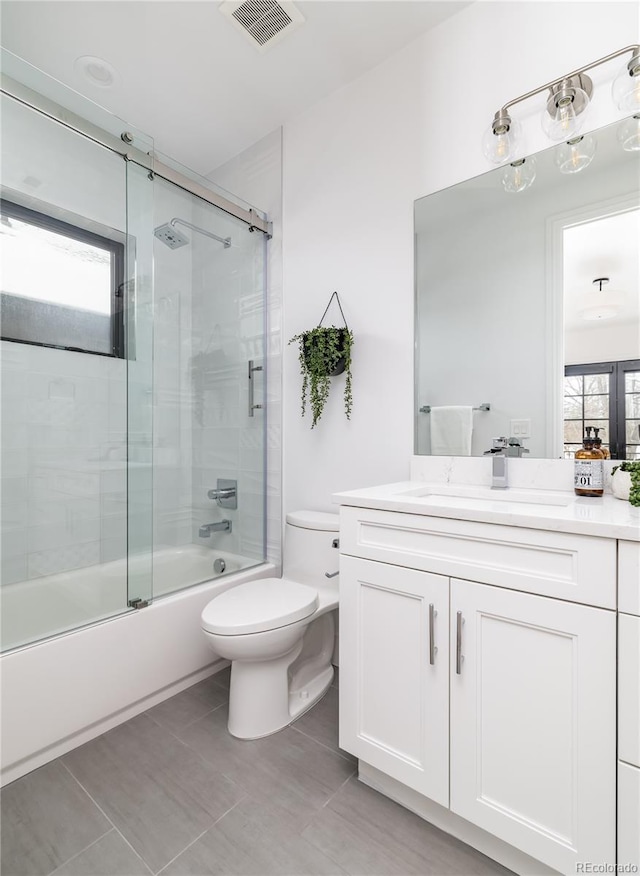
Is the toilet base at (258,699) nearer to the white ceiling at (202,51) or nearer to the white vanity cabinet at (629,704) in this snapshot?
the white vanity cabinet at (629,704)

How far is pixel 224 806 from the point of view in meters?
1.22

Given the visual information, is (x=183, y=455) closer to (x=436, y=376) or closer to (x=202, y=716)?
(x=202, y=716)

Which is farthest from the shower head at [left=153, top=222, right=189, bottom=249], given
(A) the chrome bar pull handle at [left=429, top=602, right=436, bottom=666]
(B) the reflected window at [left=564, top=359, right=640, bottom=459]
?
(A) the chrome bar pull handle at [left=429, top=602, right=436, bottom=666]

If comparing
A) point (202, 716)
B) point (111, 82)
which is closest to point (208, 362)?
point (111, 82)

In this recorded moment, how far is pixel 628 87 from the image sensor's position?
1.24 metres

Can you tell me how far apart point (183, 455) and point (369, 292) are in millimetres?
1282

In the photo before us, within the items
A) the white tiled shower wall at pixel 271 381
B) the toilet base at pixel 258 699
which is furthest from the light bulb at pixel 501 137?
the toilet base at pixel 258 699

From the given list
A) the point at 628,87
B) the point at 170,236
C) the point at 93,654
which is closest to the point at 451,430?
the point at 628,87

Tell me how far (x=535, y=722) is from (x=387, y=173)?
2030mm

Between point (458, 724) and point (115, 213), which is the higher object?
point (115, 213)

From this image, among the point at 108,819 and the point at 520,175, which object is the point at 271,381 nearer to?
the point at 520,175

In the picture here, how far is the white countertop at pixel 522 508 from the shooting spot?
88 centimetres

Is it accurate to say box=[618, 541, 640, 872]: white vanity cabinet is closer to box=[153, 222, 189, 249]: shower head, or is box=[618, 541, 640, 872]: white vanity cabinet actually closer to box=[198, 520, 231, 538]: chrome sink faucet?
box=[198, 520, 231, 538]: chrome sink faucet

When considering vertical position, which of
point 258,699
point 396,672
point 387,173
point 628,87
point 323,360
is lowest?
point 258,699
